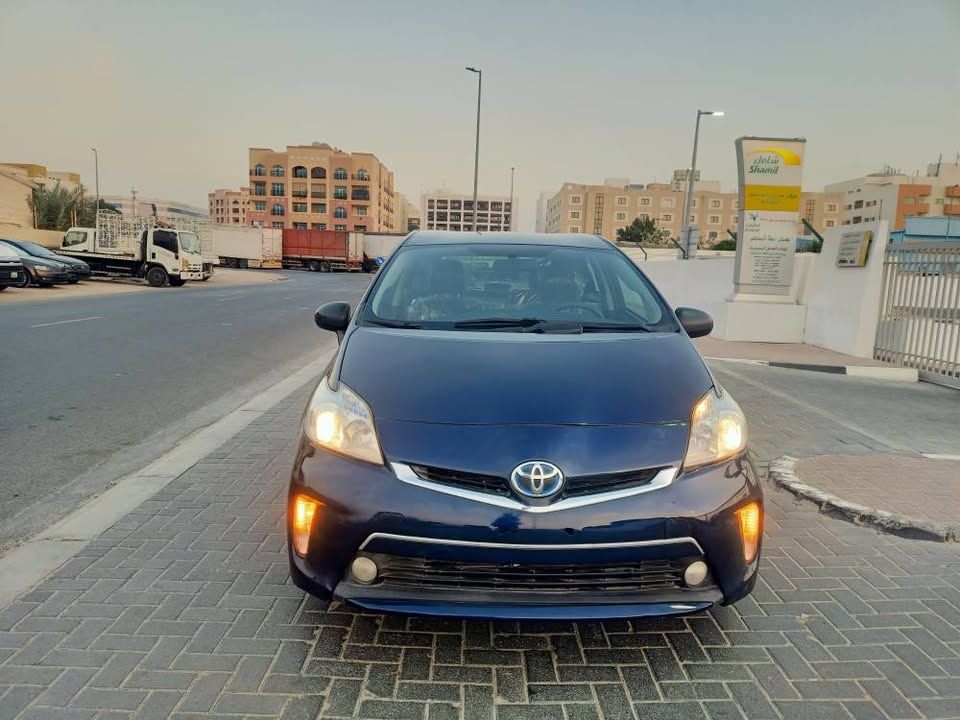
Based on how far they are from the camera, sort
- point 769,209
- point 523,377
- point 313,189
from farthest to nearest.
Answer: point 313,189 → point 769,209 → point 523,377

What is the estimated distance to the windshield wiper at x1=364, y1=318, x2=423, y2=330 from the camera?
3387 millimetres

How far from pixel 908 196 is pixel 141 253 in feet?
401

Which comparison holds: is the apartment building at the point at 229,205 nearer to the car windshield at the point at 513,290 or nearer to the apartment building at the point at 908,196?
the apartment building at the point at 908,196

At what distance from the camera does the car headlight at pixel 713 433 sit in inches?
99.5

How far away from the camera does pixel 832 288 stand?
39.9ft

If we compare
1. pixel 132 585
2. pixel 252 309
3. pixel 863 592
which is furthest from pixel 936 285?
pixel 252 309

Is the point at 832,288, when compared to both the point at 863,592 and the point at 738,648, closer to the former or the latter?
the point at 863,592

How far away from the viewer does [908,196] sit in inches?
4439

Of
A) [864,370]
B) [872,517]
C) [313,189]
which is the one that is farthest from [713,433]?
[313,189]

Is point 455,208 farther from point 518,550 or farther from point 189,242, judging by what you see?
point 518,550

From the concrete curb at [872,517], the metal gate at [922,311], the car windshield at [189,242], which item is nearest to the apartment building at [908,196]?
the car windshield at [189,242]

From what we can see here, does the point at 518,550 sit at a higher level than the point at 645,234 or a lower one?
lower

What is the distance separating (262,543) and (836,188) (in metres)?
163

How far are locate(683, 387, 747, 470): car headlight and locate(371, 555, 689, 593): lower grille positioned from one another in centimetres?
39
